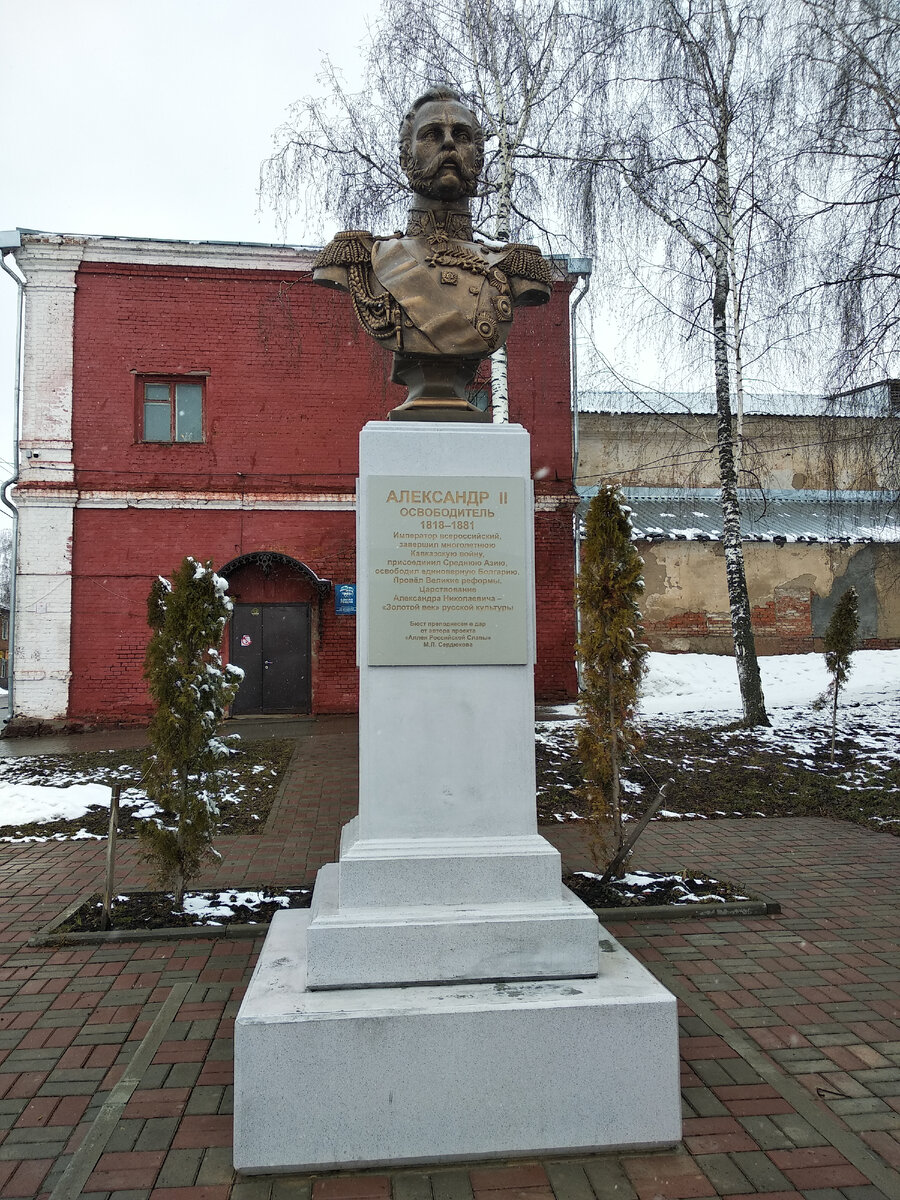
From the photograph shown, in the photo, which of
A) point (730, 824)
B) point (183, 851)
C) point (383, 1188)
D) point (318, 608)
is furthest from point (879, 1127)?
point (318, 608)

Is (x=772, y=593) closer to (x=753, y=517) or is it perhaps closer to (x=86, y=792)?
(x=753, y=517)

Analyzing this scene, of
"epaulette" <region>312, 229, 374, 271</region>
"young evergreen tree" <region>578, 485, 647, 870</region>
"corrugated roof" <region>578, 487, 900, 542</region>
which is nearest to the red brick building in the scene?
"corrugated roof" <region>578, 487, 900, 542</region>

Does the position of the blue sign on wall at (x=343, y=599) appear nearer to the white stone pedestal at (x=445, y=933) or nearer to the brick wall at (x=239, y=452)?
the brick wall at (x=239, y=452)

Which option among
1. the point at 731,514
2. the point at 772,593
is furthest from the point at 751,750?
the point at 772,593

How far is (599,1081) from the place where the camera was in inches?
96.7

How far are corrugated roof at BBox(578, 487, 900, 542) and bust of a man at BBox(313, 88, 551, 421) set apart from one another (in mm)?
12963

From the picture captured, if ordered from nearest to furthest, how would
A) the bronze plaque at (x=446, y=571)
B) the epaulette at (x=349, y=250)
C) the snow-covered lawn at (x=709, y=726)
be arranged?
the bronze plaque at (x=446, y=571)
the epaulette at (x=349, y=250)
the snow-covered lawn at (x=709, y=726)

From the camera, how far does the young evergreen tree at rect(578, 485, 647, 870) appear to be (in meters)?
4.99

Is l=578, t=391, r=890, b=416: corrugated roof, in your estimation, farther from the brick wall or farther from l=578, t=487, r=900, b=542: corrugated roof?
the brick wall

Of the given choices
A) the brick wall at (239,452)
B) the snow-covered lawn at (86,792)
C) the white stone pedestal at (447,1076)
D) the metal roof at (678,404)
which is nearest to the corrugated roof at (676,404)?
the metal roof at (678,404)

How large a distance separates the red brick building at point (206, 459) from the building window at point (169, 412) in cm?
2

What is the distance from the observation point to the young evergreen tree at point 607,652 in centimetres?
499

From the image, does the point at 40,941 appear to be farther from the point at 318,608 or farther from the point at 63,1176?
the point at 318,608

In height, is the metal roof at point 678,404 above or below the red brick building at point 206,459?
above
